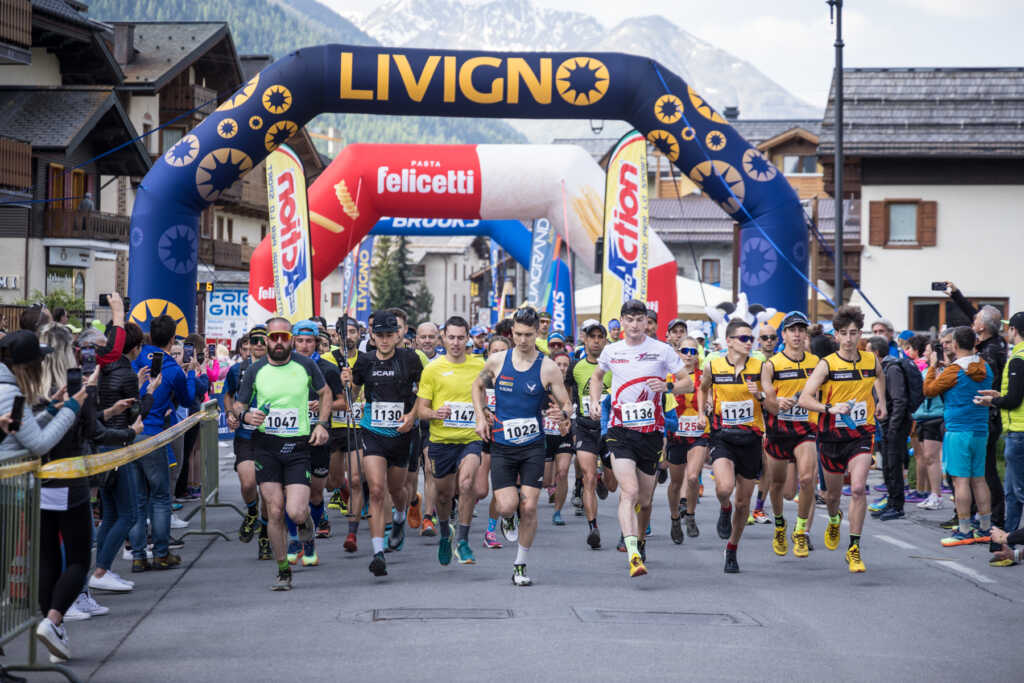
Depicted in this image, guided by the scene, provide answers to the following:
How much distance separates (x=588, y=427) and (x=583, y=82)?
5530 millimetres

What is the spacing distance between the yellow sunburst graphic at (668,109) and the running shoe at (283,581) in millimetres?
8950

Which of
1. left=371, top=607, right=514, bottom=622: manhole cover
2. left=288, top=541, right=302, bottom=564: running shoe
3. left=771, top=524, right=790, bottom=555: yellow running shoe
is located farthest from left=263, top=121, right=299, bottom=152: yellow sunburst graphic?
left=371, top=607, right=514, bottom=622: manhole cover

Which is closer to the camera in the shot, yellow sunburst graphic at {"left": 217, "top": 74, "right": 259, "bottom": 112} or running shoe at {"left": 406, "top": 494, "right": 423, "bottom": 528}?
running shoe at {"left": 406, "top": 494, "right": 423, "bottom": 528}

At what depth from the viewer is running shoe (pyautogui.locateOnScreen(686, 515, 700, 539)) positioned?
1303 centimetres

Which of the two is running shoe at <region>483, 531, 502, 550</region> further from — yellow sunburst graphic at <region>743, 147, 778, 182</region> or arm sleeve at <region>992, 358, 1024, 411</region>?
yellow sunburst graphic at <region>743, 147, 778, 182</region>

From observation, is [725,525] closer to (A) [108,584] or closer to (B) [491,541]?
(B) [491,541]

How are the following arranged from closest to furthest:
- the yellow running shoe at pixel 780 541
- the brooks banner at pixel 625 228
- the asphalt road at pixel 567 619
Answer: the asphalt road at pixel 567 619, the yellow running shoe at pixel 780 541, the brooks banner at pixel 625 228

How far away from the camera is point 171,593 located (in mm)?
9648

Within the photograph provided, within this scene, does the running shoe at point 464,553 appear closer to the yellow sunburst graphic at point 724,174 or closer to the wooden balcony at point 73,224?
the yellow sunburst graphic at point 724,174

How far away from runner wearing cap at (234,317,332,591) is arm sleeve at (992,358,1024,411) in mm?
5326

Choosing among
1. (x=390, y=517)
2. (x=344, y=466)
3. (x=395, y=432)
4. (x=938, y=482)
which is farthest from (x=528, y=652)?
(x=938, y=482)

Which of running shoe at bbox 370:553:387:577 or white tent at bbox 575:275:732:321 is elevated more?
white tent at bbox 575:275:732:321

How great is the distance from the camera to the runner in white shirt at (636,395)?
1067 centimetres

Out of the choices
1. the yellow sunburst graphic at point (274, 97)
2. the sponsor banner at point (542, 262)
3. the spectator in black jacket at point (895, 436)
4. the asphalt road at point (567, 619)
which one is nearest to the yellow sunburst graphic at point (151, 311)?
the yellow sunburst graphic at point (274, 97)
